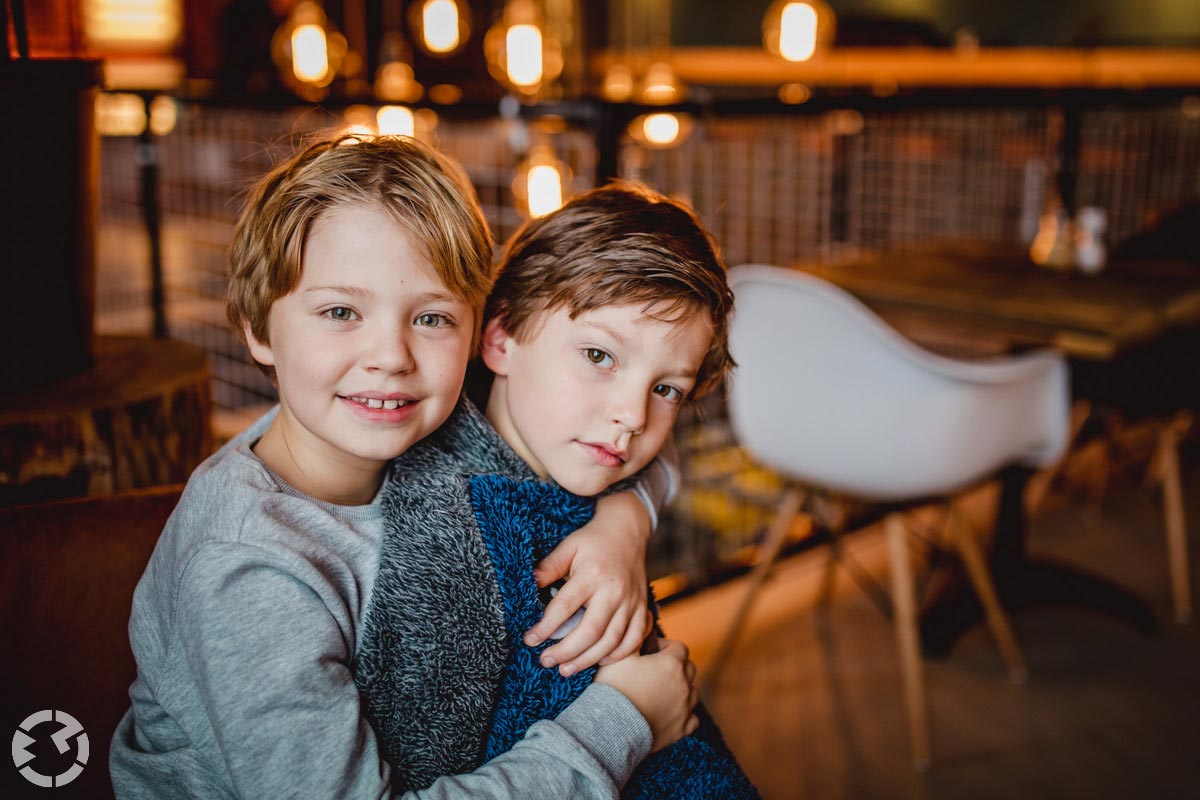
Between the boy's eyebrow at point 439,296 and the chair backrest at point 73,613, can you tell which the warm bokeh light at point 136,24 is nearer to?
the chair backrest at point 73,613

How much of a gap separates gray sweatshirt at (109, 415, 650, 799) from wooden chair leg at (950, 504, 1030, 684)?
1518 millimetres

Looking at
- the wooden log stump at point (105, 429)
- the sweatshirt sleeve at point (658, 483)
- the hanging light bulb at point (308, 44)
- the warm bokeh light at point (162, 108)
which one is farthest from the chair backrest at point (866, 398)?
the hanging light bulb at point (308, 44)

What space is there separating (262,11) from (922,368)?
801cm

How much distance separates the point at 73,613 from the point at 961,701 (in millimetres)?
1935

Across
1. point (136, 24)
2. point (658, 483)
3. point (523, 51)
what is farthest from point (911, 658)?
point (136, 24)

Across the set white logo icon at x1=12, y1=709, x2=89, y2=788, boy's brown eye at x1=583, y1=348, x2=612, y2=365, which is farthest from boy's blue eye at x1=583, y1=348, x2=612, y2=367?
white logo icon at x1=12, y1=709, x2=89, y2=788

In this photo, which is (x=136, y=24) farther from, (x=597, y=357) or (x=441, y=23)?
(x=597, y=357)

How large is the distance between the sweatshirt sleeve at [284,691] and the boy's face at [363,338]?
13cm

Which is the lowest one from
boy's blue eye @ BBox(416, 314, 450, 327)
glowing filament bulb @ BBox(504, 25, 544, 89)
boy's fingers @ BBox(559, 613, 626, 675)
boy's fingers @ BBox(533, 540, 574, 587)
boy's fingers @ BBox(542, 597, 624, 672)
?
boy's fingers @ BBox(559, 613, 626, 675)

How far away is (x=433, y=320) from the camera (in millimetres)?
881

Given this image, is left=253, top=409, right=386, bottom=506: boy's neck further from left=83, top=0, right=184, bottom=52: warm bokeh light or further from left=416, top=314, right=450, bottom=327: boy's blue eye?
left=83, top=0, right=184, bottom=52: warm bokeh light

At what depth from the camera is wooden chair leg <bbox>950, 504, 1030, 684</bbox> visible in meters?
2.21

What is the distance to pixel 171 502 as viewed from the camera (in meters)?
0.99

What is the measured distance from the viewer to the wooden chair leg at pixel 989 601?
2209 millimetres
